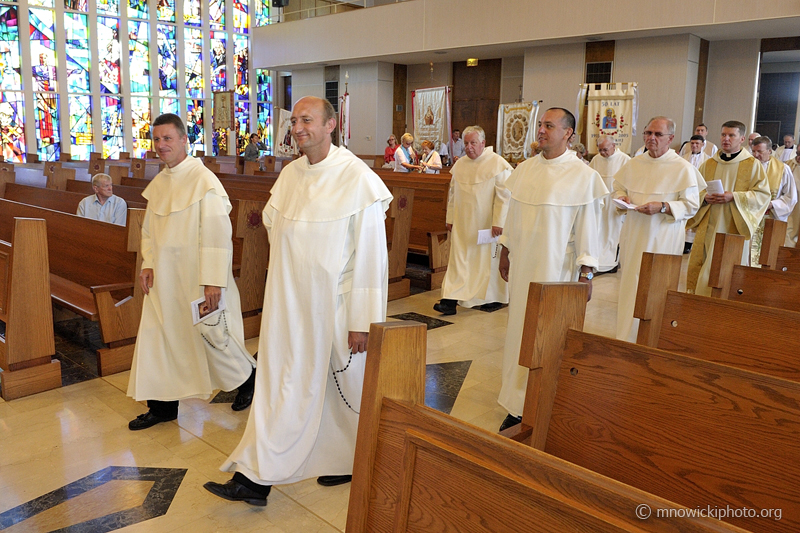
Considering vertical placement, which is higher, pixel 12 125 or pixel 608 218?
pixel 12 125

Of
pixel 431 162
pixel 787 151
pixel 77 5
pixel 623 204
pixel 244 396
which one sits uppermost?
pixel 77 5

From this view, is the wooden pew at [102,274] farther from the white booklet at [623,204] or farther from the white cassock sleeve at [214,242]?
the white booklet at [623,204]

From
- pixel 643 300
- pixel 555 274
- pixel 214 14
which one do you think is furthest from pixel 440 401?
pixel 214 14

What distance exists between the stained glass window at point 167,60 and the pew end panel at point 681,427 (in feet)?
68.2

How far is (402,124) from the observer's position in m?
18.9

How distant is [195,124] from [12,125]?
5.21 metres

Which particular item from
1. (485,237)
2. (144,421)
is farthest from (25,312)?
(485,237)

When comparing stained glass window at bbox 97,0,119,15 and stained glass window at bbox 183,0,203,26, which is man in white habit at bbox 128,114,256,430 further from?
stained glass window at bbox 183,0,203,26

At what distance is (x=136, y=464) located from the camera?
3102 mm

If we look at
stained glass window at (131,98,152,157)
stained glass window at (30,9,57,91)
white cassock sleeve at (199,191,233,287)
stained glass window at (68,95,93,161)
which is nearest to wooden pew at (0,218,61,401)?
white cassock sleeve at (199,191,233,287)

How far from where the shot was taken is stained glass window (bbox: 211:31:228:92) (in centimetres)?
2088

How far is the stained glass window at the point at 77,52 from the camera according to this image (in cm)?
1805

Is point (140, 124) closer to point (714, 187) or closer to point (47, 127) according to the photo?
point (47, 127)

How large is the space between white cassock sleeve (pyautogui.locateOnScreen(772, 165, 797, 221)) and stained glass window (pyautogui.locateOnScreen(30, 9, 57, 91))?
17.8 metres
